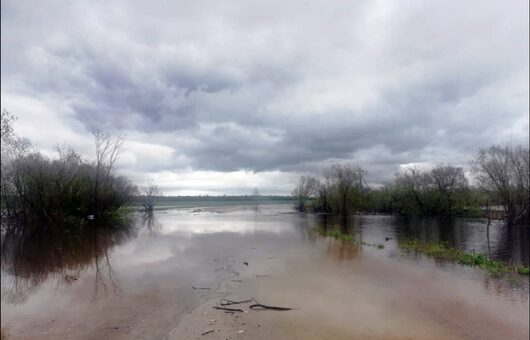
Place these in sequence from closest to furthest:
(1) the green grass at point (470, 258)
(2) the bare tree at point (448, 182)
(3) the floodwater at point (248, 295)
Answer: (3) the floodwater at point (248, 295) → (1) the green grass at point (470, 258) → (2) the bare tree at point (448, 182)

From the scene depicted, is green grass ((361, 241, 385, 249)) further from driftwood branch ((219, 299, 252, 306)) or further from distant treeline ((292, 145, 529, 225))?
distant treeline ((292, 145, 529, 225))

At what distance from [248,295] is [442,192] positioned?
77.5m

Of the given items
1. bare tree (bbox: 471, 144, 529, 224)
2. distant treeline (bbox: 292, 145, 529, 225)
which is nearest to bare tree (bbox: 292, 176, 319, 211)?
distant treeline (bbox: 292, 145, 529, 225)

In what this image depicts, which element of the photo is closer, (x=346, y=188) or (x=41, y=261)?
(x=41, y=261)

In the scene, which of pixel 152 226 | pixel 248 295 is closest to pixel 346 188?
pixel 152 226

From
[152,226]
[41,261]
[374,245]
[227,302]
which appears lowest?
[152,226]

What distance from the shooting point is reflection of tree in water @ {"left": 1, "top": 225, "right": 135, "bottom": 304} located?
445cm

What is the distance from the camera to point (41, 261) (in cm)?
1212

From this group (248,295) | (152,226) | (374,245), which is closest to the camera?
(248,295)

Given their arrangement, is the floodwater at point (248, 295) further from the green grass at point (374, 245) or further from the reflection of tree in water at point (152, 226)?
the reflection of tree in water at point (152, 226)

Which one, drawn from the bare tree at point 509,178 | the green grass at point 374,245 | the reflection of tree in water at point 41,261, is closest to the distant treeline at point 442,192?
the bare tree at point 509,178

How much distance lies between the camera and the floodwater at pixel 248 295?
25.9 ft

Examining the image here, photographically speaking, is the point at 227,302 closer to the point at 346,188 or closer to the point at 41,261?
the point at 41,261

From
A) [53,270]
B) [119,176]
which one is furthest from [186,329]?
[119,176]
